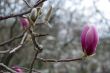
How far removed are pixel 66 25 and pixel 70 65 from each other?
0.98 metres

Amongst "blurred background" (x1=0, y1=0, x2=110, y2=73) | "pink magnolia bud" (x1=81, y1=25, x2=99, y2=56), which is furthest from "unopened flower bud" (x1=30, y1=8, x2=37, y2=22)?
"blurred background" (x1=0, y1=0, x2=110, y2=73)

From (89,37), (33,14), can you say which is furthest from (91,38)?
(33,14)

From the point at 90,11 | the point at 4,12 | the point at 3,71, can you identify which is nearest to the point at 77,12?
the point at 90,11

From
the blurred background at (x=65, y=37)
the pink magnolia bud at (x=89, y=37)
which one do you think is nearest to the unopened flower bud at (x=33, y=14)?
the pink magnolia bud at (x=89, y=37)

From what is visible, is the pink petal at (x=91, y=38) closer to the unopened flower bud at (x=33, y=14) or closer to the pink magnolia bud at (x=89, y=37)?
the pink magnolia bud at (x=89, y=37)

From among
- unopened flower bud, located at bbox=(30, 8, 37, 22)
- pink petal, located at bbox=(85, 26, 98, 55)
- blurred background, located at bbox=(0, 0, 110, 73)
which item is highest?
unopened flower bud, located at bbox=(30, 8, 37, 22)

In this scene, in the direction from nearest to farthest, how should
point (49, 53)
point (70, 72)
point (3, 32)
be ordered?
point (3, 32) < point (49, 53) < point (70, 72)

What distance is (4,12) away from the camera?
2.81 meters

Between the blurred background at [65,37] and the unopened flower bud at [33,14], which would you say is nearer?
the unopened flower bud at [33,14]

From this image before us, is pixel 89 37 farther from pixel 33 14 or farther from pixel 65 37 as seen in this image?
pixel 65 37

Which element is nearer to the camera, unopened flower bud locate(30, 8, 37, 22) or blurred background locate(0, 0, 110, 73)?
unopened flower bud locate(30, 8, 37, 22)

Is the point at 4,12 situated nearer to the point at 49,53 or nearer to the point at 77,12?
the point at 49,53

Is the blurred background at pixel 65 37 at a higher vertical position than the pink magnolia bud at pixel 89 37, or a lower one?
lower

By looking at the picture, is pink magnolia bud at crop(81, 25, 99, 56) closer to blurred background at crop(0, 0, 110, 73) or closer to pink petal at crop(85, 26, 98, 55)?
pink petal at crop(85, 26, 98, 55)
